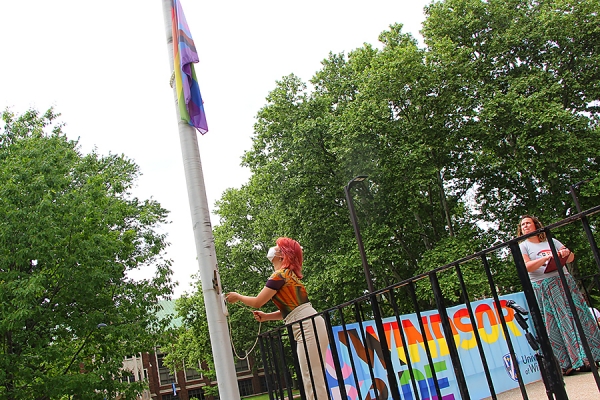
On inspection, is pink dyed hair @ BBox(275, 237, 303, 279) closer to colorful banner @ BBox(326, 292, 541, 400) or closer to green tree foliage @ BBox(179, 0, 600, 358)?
colorful banner @ BBox(326, 292, 541, 400)

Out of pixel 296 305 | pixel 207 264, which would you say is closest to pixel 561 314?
pixel 296 305


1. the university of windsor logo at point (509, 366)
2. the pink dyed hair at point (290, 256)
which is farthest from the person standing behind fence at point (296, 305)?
the university of windsor logo at point (509, 366)

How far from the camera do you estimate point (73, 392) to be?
47.6 feet

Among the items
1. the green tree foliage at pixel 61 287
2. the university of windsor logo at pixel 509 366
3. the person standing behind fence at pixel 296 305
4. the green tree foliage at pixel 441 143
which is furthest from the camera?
the green tree foliage at pixel 441 143

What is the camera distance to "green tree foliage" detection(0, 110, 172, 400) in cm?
1420

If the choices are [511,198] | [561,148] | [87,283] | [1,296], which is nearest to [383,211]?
[511,198]

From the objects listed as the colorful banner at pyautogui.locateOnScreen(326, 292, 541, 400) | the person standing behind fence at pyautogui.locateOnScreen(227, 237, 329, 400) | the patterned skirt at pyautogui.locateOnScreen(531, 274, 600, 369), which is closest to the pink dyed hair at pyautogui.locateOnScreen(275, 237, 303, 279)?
A: the person standing behind fence at pyautogui.locateOnScreen(227, 237, 329, 400)

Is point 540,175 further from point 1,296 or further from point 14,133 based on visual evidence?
point 14,133

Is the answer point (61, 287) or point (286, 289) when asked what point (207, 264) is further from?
point (61, 287)

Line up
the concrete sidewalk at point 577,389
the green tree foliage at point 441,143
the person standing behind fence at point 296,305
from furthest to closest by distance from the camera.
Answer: the green tree foliage at point 441,143, the concrete sidewalk at point 577,389, the person standing behind fence at point 296,305

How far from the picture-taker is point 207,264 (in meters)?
4.26

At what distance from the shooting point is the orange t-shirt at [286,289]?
13.8ft

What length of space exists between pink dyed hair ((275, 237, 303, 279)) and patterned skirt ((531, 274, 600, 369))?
2.11 metres

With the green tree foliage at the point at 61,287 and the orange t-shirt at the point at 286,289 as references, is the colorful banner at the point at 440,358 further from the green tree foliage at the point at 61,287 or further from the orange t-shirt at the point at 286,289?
the green tree foliage at the point at 61,287
